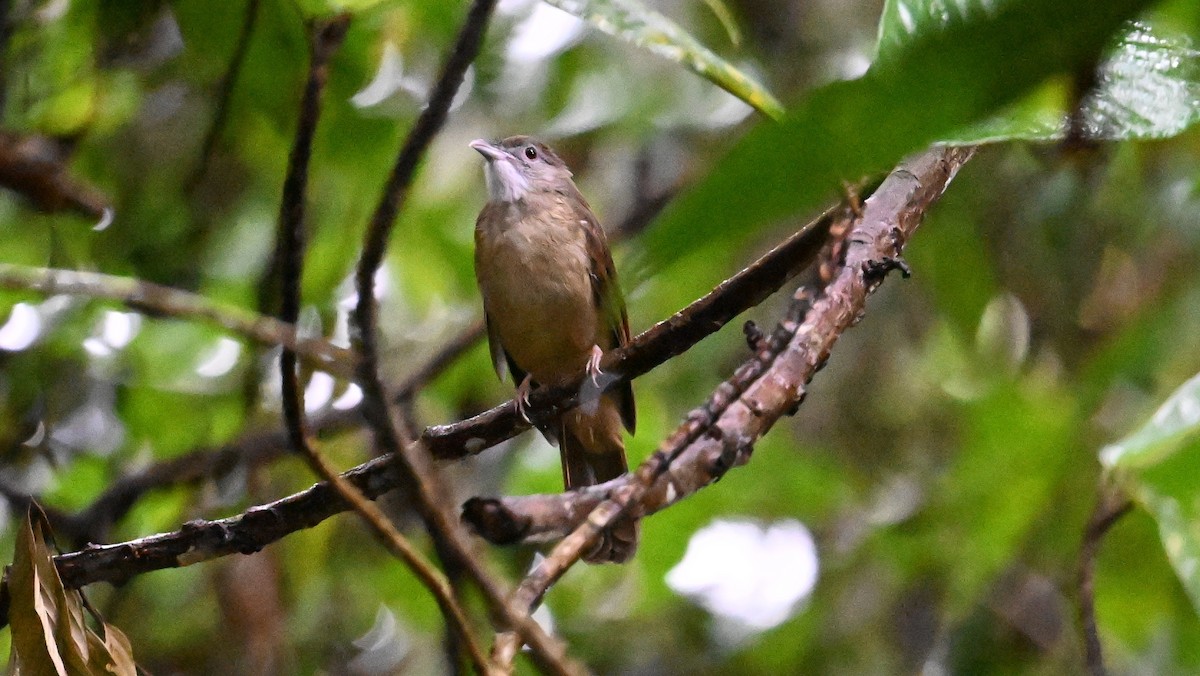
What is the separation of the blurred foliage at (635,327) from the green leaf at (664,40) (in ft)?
3.96

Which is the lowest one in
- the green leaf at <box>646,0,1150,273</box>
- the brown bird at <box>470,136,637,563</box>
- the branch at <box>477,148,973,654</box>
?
the brown bird at <box>470,136,637,563</box>

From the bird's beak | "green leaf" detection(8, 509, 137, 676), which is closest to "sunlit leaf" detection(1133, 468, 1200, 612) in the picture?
"green leaf" detection(8, 509, 137, 676)

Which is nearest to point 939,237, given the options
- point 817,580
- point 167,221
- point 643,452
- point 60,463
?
point 643,452

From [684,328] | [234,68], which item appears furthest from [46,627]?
[234,68]

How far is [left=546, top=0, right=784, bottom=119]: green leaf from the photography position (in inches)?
72.8

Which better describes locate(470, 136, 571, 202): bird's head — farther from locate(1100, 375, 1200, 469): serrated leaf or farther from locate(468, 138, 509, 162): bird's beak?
locate(1100, 375, 1200, 469): serrated leaf

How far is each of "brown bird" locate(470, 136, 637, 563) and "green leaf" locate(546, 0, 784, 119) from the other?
1836mm

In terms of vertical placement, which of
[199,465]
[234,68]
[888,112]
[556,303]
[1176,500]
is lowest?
[199,465]

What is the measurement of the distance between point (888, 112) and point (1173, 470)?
149cm

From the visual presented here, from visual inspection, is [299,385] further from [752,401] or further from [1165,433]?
[1165,433]

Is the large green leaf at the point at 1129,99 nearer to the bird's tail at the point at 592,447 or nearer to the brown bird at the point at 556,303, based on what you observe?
the brown bird at the point at 556,303

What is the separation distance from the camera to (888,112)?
1.96ft

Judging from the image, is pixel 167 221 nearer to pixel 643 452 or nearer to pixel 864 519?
pixel 643 452

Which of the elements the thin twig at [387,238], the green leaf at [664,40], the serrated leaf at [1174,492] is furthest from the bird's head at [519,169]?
the thin twig at [387,238]
